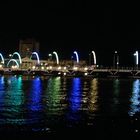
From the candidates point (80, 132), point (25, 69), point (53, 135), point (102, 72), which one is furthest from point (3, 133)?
point (25, 69)

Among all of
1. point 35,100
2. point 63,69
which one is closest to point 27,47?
point 63,69

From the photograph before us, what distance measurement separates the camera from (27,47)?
18150cm

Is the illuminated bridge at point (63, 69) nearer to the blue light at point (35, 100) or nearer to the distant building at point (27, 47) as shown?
the distant building at point (27, 47)

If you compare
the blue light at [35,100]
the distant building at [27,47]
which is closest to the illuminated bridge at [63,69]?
the distant building at [27,47]

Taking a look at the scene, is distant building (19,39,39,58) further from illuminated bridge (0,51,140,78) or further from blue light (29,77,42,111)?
blue light (29,77,42,111)

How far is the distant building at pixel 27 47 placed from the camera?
180m

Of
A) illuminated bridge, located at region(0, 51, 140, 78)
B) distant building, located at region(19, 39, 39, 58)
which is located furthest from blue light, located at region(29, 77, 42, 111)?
distant building, located at region(19, 39, 39, 58)

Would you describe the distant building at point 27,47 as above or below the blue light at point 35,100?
above

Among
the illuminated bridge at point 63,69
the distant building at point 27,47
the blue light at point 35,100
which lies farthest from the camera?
the distant building at point 27,47

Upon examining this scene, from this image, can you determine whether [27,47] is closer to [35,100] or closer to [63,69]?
[63,69]

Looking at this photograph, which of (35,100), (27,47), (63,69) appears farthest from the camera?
(27,47)

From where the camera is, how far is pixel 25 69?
13788cm

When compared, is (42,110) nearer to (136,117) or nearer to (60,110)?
(60,110)

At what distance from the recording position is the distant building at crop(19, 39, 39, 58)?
180m
